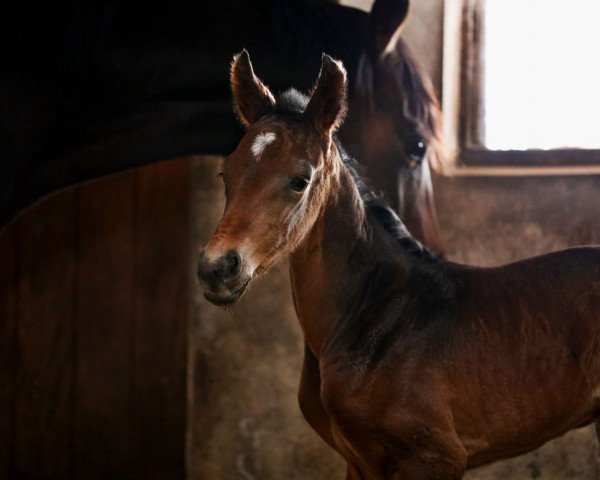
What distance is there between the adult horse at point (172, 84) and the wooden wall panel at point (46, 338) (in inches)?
28.5

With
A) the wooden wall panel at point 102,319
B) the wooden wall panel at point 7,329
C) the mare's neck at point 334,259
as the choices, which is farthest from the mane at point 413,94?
the wooden wall panel at point 7,329

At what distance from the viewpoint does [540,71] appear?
127 inches

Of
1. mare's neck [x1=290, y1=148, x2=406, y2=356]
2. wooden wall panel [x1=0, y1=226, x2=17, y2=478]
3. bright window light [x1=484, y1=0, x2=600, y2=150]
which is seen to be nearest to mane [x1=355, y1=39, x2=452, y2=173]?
mare's neck [x1=290, y1=148, x2=406, y2=356]

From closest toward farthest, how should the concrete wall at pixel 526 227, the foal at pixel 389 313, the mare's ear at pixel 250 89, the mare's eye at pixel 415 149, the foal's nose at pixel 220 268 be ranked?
the foal's nose at pixel 220 268, the foal at pixel 389 313, the mare's ear at pixel 250 89, the mare's eye at pixel 415 149, the concrete wall at pixel 526 227

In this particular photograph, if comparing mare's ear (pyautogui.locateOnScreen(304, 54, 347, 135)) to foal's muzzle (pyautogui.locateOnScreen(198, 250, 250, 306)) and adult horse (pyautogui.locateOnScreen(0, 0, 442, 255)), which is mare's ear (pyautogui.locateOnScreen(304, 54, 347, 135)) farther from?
adult horse (pyautogui.locateOnScreen(0, 0, 442, 255))

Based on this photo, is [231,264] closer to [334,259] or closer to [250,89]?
[334,259]

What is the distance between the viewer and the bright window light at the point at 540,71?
3.17m

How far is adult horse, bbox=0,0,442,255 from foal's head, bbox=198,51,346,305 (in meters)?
0.55

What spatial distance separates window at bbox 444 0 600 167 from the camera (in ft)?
10.3

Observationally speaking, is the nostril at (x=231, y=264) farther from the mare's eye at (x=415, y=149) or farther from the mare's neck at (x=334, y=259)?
the mare's eye at (x=415, y=149)

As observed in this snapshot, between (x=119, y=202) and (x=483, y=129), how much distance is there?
1.50 meters

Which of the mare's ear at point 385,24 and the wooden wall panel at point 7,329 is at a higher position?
the mare's ear at point 385,24

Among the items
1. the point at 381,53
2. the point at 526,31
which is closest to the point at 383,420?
the point at 381,53

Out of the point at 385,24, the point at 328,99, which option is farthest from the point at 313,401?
the point at 385,24
